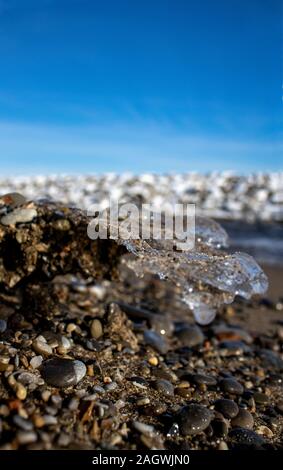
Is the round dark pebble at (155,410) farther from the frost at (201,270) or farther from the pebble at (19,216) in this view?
the pebble at (19,216)

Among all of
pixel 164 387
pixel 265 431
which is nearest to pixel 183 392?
pixel 164 387

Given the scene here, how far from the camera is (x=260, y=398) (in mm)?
2514

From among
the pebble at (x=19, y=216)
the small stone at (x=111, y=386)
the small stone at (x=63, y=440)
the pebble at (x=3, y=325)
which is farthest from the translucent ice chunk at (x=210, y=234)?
the small stone at (x=63, y=440)

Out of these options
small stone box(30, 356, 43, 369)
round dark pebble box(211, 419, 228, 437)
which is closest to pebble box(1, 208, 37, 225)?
small stone box(30, 356, 43, 369)

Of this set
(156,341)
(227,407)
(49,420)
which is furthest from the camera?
(156,341)

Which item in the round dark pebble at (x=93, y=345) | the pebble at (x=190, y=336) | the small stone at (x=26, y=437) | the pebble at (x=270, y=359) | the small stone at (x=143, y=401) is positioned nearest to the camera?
the small stone at (x=26, y=437)

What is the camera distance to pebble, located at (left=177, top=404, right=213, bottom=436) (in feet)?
6.32

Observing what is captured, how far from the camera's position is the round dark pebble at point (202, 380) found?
8.21ft

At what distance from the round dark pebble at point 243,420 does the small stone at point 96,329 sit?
1.03 meters

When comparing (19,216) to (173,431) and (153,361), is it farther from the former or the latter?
(173,431)

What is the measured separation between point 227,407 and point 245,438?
0.26 metres

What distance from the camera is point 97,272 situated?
2.97 metres

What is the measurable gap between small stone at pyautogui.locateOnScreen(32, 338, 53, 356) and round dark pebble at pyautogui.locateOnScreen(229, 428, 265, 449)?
103 centimetres
